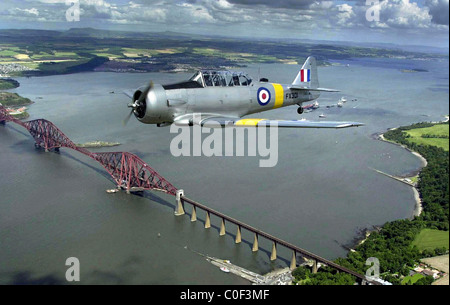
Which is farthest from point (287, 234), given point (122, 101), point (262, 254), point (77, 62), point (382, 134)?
point (77, 62)

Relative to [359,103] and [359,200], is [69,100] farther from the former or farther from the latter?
[359,103]

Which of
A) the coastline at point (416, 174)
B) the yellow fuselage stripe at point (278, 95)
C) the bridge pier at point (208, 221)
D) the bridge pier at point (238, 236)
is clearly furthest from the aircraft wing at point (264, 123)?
the coastline at point (416, 174)

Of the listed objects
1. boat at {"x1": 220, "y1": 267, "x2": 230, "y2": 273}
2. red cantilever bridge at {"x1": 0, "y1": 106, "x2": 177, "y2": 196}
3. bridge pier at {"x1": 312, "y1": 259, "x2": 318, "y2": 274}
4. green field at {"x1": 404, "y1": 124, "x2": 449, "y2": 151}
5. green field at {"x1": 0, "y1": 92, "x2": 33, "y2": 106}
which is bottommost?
boat at {"x1": 220, "y1": 267, "x2": 230, "y2": 273}

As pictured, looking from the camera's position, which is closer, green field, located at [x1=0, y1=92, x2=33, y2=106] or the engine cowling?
the engine cowling

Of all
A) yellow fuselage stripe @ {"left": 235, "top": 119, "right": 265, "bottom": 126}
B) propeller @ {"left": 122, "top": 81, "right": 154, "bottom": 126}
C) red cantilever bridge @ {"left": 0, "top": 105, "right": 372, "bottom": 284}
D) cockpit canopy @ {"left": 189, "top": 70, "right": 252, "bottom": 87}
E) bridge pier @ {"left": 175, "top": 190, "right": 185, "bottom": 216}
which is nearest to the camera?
propeller @ {"left": 122, "top": 81, "right": 154, "bottom": 126}

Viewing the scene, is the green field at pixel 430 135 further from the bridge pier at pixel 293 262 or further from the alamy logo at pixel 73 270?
the alamy logo at pixel 73 270

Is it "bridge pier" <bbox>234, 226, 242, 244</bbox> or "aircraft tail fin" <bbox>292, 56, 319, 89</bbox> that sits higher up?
"aircraft tail fin" <bbox>292, 56, 319, 89</bbox>

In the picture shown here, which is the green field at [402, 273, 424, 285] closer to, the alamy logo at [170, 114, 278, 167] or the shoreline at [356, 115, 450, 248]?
→ the shoreline at [356, 115, 450, 248]

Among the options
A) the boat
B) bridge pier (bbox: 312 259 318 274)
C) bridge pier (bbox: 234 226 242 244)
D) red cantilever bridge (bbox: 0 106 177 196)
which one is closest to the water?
the boat
